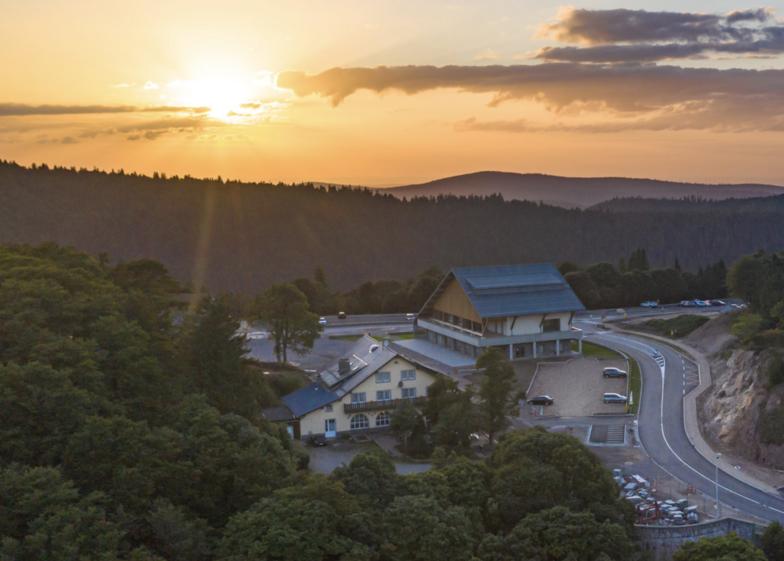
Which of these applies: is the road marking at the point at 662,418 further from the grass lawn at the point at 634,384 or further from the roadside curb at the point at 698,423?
the grass lawn at the point at 634,384

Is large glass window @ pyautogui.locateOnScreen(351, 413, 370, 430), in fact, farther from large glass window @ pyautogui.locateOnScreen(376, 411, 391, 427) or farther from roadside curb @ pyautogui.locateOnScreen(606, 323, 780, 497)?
roadside curb @ pyautogui.locateOnScreen(606, 323, 780, 497)

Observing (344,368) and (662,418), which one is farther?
(344,368)

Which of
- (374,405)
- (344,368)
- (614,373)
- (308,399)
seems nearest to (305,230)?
(614,373)

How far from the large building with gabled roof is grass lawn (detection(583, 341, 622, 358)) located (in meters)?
0.88

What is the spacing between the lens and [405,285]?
90438 mm

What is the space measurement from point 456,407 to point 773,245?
542ft

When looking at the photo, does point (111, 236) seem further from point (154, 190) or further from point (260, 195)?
point (260, 195)

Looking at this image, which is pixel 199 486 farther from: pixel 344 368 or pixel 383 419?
pixel 344 368

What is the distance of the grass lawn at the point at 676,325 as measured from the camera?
68.9 meters

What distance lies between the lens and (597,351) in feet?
209

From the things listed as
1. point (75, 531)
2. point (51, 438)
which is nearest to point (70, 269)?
point (51, 438)

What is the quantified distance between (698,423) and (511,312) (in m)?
19.9

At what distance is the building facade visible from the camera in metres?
43.6

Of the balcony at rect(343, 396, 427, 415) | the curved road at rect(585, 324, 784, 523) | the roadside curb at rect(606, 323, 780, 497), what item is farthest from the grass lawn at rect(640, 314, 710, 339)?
the balcony at rect(343, 396, 427, 415)
